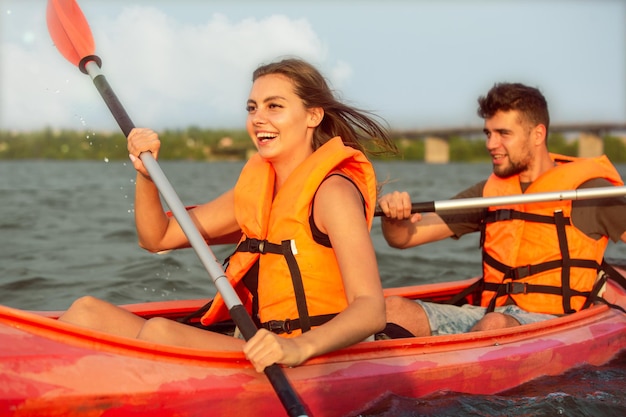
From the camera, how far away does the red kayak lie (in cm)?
239

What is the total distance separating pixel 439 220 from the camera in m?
4.11

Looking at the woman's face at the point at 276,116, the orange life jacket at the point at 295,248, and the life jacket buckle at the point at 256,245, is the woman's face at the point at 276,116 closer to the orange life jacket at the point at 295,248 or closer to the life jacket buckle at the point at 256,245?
the orange life jacket at the point at 295,248

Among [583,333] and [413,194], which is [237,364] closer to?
[583,333]

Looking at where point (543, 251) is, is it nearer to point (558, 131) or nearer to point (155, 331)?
point (155, 331)

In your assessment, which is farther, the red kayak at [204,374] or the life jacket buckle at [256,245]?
the life jacket buckle at [256,245]

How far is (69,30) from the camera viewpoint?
3.58 metres

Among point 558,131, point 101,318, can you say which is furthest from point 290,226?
point 558,131

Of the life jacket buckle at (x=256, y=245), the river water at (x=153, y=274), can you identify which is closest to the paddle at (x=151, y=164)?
the life jacket buckle at (x=256, y=245)

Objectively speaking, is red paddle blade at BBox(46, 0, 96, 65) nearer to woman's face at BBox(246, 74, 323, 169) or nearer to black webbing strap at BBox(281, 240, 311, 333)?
woman's face at BBox(246, 74, 323, 169)

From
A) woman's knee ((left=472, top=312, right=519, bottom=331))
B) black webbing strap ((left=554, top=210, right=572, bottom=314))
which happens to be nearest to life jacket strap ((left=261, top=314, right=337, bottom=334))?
woman's knee ((left=472, top=312, right=519, bottom=331))

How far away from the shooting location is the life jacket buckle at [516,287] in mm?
3748

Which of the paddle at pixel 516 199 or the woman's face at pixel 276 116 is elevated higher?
the woman's face at pixel 276 116

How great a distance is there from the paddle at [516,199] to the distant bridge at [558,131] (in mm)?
31610

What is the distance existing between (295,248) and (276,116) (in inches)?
18.5
